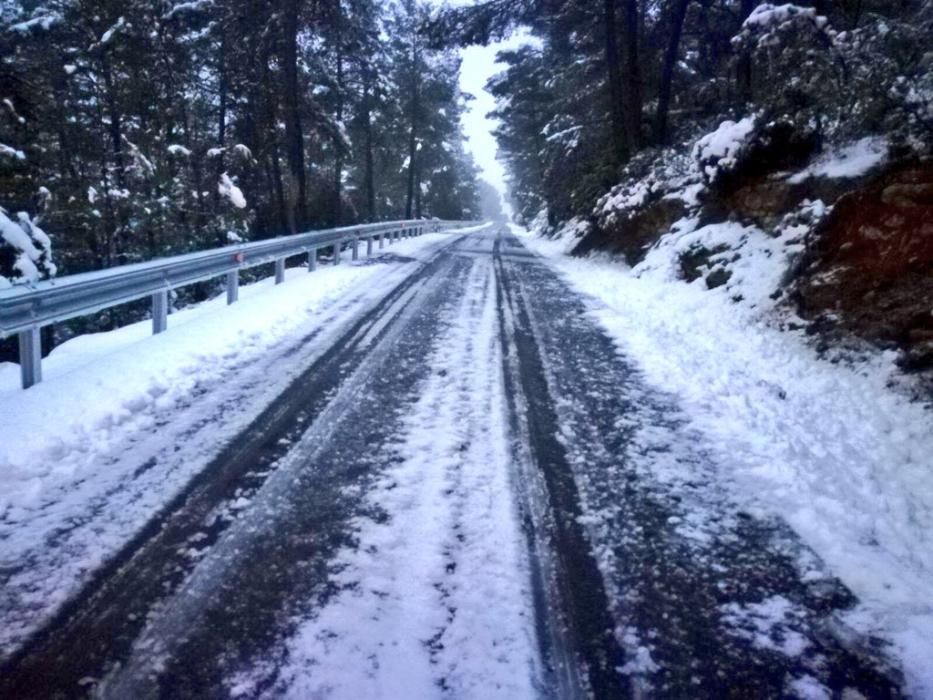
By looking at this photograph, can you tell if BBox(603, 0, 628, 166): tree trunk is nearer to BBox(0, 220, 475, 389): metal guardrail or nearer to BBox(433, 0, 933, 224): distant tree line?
BBox(433, 0, 933, 224): distant tree line

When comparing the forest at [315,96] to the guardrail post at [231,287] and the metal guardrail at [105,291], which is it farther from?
the guardrail post at [231,287]

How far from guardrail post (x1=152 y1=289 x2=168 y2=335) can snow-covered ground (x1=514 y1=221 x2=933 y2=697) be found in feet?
18.8

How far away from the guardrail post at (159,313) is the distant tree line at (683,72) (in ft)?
30.5

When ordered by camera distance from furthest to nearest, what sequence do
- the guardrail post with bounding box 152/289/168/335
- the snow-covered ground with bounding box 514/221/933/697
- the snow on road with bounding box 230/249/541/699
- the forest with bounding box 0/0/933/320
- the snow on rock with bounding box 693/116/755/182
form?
the snow on rock with bounding box 693/116/755/182
the forest with bounding box 0/0/933/320
the guardrail post with bounding box 152/289/168/335
the snow-covered ground with bounding box 514/221/933/697
the snow on road with bounding box 230/249/541/699

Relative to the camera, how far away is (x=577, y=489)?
3826 millimetres

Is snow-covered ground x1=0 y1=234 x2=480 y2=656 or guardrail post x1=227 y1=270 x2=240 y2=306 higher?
guardrail post x1=227 y1=270 x2=240 y2=306

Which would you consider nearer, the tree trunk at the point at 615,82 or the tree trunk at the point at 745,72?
the tree trunk at the point at 745,72

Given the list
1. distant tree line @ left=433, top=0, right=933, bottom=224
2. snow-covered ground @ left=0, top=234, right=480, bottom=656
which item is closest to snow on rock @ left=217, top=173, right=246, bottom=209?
→ distant tree line @ left=433, top=0, right=933, bottom=224

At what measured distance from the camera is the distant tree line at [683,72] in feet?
25.8

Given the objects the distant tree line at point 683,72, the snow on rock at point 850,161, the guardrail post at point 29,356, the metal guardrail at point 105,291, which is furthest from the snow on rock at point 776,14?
the guardrail post at point 29,356

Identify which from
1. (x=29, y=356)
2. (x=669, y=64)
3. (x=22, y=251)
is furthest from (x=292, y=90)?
(x=29, y=356)

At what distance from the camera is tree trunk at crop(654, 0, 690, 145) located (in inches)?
594

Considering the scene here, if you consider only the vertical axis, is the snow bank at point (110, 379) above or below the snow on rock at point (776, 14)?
below

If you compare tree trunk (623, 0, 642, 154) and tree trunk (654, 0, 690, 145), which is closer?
tree trunk (654, 0, 690, 145)
